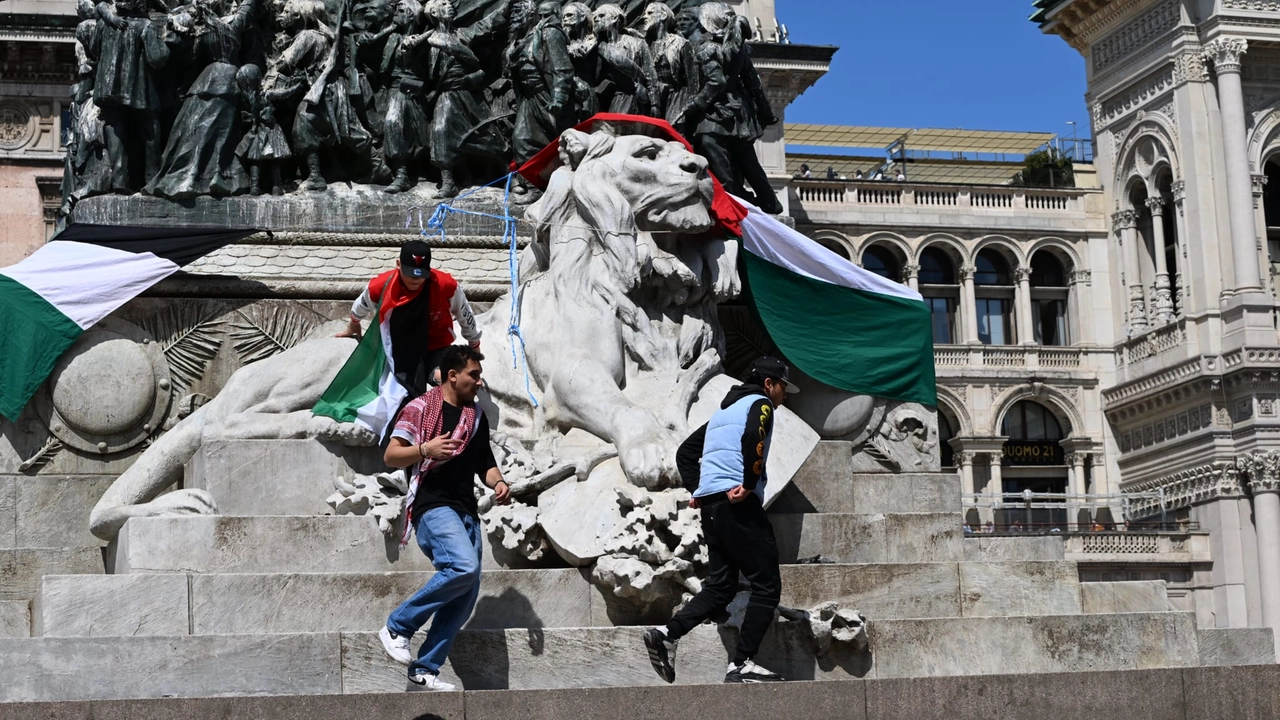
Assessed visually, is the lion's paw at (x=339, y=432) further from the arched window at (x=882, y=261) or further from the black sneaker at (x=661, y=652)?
the arched window at (x=882, y=261)

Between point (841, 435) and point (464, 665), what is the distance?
4117 millimetres

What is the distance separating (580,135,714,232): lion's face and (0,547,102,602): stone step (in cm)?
358

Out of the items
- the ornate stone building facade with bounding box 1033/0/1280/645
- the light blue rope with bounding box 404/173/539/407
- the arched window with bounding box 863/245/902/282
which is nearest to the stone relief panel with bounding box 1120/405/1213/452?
the ornate stone building facade with bounding box 1033/0/1280/645

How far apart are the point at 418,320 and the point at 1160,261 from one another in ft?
159

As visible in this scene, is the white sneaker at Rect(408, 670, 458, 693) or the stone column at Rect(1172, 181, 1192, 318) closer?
the white sneaker at Rect(408, 670, 458, 693)

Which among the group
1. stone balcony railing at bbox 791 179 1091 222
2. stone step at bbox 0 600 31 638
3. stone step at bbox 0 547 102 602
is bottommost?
stone step at bbox 0 600 31 638

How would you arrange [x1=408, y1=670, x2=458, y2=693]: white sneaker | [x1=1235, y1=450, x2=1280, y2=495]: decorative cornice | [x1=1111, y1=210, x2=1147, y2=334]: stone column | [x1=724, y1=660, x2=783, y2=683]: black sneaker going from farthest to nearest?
[x1=1111, y1=210, x2=1147, y2=334]: stone column → [x1=1235, y1=450, x2=1280, y2=495]: decorative cornice → [x1=724, y1=660, x2=783, y2=683]: black sneaker → [x1=408, y1=670, x2=458, y2=693]: white sneaker

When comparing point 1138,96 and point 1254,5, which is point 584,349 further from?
point 1138,96

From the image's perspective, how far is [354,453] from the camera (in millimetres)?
10969

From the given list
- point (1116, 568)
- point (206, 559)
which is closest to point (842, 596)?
point (206, 559)

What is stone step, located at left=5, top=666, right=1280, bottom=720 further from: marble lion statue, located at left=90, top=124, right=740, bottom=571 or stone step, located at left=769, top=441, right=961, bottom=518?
stone step, located at left=769, top=441, right=961, bottom=518

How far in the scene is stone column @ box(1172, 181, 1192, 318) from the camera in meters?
54.9

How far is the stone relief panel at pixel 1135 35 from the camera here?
55.5 meters

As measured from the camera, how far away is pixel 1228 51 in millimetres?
53781
